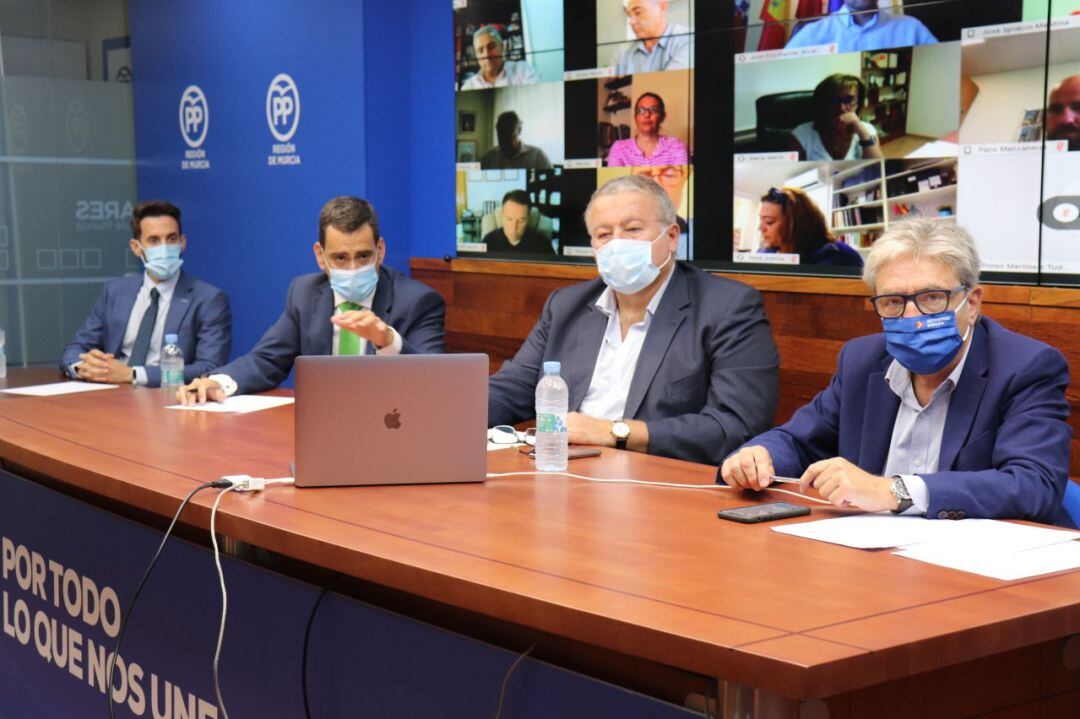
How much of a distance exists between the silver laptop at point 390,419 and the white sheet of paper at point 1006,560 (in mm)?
981

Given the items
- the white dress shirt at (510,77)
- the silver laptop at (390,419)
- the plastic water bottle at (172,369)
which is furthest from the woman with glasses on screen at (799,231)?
the plastic water bottle at (172,369)

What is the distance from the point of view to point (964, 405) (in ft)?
8.22

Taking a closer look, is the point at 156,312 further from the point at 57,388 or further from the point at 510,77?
the point at 510,77

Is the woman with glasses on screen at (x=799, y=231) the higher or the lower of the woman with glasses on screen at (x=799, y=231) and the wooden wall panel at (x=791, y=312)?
the higher

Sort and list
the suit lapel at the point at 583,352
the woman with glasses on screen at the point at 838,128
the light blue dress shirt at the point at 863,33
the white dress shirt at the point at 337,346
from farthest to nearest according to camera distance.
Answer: the woman with glasses on screen at the point at 838,128 → the light blue dress shirt at the point at 863,33 → the white dress shirt at the point at 337,346 → the suit lapel at the point at 583,352

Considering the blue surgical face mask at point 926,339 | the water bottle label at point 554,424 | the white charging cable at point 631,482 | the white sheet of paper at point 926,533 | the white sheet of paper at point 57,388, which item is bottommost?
the white sheet of paper at point 57,388

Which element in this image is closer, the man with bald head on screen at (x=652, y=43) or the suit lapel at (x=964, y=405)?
the suit lapel at (x=964, y=405)

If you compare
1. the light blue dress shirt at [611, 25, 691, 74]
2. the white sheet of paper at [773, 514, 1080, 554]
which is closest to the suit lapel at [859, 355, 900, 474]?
the white sheet of paper at [773, 514, 1080, 554]

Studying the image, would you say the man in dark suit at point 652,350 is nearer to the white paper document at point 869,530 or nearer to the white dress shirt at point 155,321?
the white paper document at point 869,530

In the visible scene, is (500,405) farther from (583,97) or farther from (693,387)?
(583,97)

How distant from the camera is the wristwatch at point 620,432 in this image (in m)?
3.17

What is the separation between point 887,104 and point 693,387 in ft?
4.37

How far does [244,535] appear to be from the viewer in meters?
2.35

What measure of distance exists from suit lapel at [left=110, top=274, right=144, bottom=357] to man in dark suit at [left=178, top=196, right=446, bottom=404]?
3.94 feet
